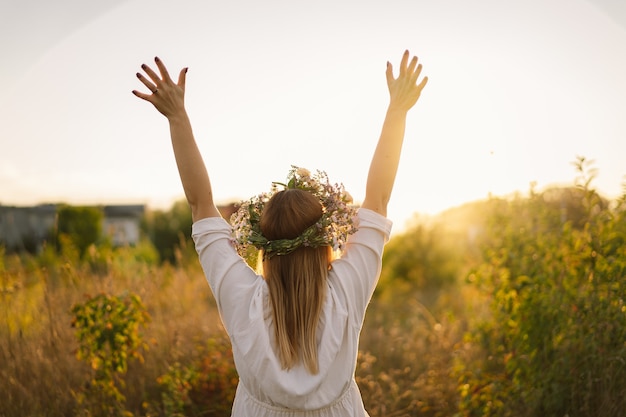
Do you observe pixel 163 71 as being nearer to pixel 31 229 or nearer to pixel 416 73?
pixel 416 73

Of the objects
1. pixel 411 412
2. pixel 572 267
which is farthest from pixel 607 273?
pixel 411 412

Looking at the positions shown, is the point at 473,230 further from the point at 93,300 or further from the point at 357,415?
the point at 357,415

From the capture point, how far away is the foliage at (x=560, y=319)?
10.3 ft

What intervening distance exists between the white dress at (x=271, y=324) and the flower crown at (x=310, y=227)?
2.3 inches

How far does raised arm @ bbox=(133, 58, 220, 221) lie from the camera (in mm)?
2010

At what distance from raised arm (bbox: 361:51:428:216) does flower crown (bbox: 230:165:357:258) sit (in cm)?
11

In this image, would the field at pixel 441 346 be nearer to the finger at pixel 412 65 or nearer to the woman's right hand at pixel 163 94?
the finger at pixel 412 65

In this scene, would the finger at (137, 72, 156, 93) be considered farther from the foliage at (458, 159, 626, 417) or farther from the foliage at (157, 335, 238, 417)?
the foliage at (458, 159, 626, 417)

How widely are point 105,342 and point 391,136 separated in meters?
2.65

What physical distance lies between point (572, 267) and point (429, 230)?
20.7 ft

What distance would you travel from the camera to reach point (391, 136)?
214cm

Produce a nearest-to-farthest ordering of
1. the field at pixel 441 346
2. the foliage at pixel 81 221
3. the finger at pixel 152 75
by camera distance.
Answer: the finger at pixel 152 75
the field at pixel 441 346
the foliage at pixel 81 221

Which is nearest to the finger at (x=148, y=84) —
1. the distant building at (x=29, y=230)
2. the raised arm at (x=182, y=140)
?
the raised arm at (x=182, y=140)

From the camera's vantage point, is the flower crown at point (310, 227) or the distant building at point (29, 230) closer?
the flower crown at point (310, 227)
